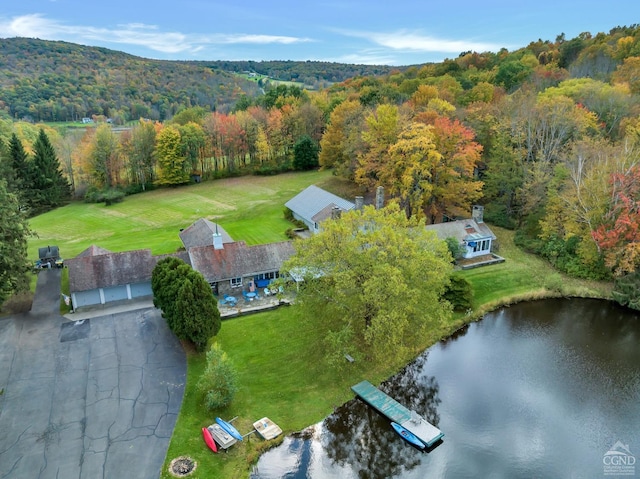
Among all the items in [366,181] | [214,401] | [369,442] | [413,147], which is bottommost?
[369,442]

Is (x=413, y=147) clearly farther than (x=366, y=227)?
Yes

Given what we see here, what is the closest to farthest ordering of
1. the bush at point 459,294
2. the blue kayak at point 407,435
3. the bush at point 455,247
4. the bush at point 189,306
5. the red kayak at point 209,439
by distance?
the red kayak at point 209,439 < the blue kayak at point 407,435 < the bush at point 189,306 < the bush at point 459,294 < the bush at point 455,247

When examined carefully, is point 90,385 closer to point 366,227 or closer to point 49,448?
point 49,448

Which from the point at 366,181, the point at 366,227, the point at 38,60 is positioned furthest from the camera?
the point at 38,60

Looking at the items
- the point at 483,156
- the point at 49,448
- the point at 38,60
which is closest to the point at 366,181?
the point at 483,156

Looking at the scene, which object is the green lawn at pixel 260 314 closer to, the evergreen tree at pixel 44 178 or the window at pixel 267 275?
the evergreen tree at pixel 44 178

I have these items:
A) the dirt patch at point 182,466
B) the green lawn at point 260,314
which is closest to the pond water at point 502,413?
the green lawn at point 260,314
